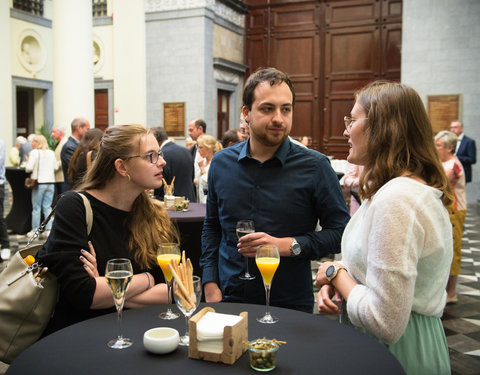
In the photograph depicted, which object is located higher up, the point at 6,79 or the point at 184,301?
the point at 6,79

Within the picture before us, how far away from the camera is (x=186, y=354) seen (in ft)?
5.06

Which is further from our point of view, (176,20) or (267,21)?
(267,21)

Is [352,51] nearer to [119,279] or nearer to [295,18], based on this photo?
[295,18]

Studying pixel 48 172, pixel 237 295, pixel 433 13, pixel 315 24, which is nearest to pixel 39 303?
pixel 237 295

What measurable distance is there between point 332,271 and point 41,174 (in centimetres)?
683

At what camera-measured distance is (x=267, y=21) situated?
1484cm

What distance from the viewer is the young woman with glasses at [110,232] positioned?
2.05 m

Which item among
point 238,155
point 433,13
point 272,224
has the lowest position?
point 272,224

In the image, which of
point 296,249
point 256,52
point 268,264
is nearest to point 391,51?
point 256,52

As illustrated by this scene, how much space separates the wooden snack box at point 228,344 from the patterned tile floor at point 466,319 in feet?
7.76

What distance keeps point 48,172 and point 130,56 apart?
→ 7.03m

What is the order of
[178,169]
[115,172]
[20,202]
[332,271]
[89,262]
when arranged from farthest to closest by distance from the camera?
[20,202] < [178,169] < [115,172] < [89,262] < [332,271]

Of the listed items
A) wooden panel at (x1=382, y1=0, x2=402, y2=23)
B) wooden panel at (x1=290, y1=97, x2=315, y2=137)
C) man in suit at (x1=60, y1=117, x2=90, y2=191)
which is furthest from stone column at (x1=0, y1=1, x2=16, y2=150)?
wooden panel at (x1=382, y1=0, x2=402, y2=23)

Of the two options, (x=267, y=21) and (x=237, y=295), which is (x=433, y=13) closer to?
(x=267, y=21)
